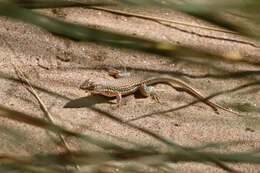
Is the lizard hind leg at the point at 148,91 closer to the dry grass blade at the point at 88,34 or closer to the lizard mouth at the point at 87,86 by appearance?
the lizard mouth at the point at 87,86

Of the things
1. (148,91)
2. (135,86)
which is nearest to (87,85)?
(135,86)

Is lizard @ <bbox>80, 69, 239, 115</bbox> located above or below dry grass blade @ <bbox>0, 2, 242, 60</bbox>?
below

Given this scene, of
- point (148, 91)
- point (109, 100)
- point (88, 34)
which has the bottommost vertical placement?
point (109, 100)

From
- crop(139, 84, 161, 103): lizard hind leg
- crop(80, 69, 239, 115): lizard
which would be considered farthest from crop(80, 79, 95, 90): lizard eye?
crop(139, 84, 161, 103): lizard hind leg

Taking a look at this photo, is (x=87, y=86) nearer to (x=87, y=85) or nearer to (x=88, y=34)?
(x=87, y=85)

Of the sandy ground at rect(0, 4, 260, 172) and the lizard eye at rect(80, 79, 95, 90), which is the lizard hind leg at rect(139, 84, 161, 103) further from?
the lizard eye at rect(80, 79, 95, 90)

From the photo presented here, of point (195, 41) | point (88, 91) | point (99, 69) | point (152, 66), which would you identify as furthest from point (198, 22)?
point (88, 91)
